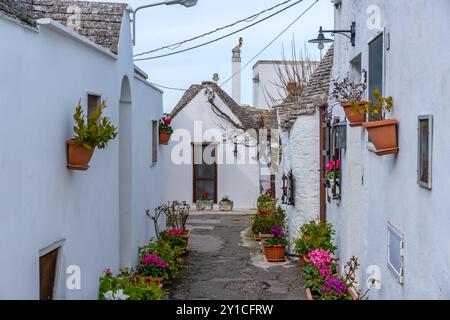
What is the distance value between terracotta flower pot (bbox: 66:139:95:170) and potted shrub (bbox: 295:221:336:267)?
513 centimetres

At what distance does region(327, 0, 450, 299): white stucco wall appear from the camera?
13.1ft

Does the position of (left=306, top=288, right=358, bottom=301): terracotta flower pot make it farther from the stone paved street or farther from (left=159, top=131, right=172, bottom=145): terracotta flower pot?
(left=159, top=131, right=172, bottom=145): terracotta flower pot

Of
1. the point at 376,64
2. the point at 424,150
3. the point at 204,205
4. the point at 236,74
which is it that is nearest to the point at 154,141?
the point at 376,64

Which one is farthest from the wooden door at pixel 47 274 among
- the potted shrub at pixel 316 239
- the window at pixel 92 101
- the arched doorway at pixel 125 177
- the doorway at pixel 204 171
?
the doorway at pixel 204 171

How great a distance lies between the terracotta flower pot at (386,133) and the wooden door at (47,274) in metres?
3.17

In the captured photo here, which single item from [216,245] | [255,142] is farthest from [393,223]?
[255,142]

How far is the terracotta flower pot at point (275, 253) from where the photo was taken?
41.0 feet

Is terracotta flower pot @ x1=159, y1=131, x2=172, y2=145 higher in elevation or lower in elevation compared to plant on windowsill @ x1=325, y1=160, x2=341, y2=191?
higher

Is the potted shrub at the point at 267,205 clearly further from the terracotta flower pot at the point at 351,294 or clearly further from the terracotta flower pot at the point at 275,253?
the terracotta flower pot at the point at 351,294

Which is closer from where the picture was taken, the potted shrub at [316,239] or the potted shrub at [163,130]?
the potted shrub at [316,239]

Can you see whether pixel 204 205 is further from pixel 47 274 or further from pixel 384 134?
pixel 384 134

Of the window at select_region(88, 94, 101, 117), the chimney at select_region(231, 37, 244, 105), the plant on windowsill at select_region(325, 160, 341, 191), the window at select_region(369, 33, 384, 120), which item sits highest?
the chimney at select_region(231, 37, 244, 105)

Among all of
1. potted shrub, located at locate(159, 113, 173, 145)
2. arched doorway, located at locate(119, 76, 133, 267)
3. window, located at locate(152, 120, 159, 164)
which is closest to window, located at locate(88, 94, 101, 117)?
arched doorway, located at locate(119, 76, 133, 267)

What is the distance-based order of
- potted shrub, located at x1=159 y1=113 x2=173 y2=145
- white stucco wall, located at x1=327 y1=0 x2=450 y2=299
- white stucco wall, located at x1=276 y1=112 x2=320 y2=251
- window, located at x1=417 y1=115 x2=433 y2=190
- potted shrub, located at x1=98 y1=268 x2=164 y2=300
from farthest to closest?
1. potted shrub, located at x1=159 y1=113 x2=173 y2=145
2. white stucco wall, located at x1=276 y1=112 x2=320 y2=251
3. potted shrub, located at x1=98 y1=268 x2=164 y2=300
4. window, located at x1=417 y1=115 x2=433 y2=190
5. white stucco wall, located at x1=327 y1=0 x2=450 y2=299
